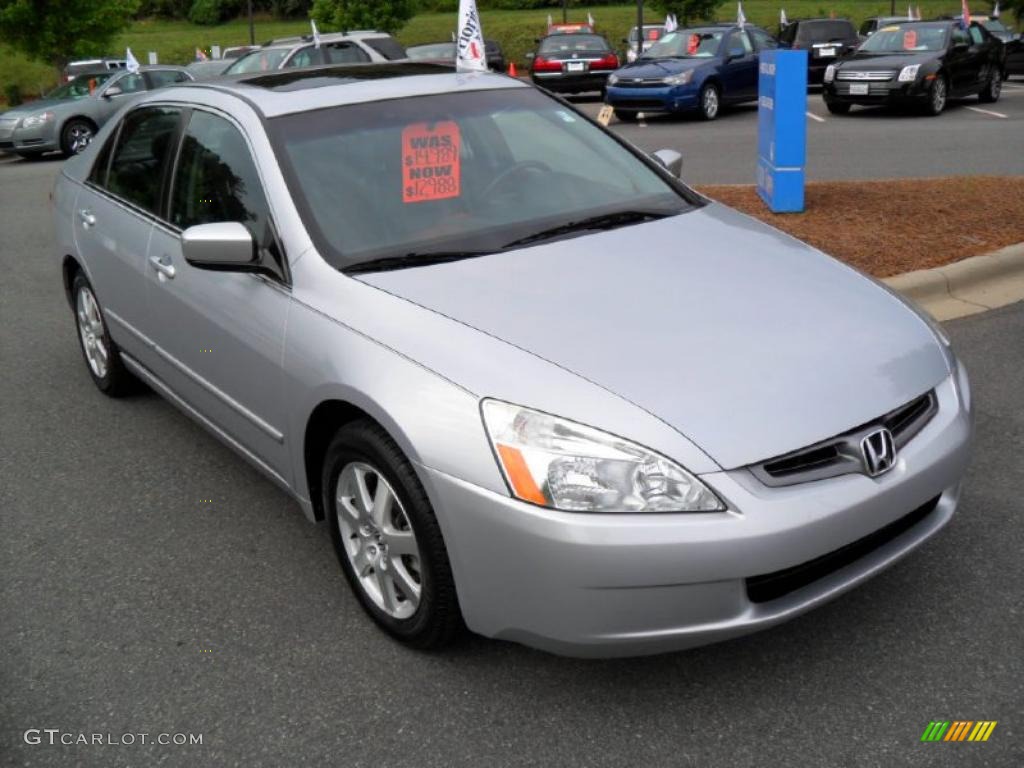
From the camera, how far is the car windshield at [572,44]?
23047mm

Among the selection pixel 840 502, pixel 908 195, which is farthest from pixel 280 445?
pixel 908 195

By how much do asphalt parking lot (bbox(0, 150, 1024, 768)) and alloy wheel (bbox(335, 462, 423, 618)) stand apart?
17 cm

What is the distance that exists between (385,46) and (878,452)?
1644 cm

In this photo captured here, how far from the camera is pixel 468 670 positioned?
10.4 feet

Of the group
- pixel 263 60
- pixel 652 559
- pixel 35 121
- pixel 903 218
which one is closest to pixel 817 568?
pixel 652 559

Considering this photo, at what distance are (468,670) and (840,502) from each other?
116cm

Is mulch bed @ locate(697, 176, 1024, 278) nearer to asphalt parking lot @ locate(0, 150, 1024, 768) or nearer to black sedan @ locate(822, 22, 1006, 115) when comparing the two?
asphalt parking lot @ locate(0, 150, 1024, 768)

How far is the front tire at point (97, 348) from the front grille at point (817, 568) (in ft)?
11.8

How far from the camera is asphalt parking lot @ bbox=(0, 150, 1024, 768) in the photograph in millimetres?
2826

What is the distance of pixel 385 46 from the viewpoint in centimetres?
1798

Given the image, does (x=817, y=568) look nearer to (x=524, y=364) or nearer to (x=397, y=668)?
(x=524, y=364)

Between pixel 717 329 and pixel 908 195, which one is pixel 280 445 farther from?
pixel 908 195

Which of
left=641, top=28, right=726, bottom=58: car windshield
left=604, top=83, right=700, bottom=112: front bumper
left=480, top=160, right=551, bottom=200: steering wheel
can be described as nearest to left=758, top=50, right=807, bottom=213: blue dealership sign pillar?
left=480, top=160, right=551, bottom=200: steering wheel

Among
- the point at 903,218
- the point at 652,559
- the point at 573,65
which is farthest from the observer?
the point at 573,65
